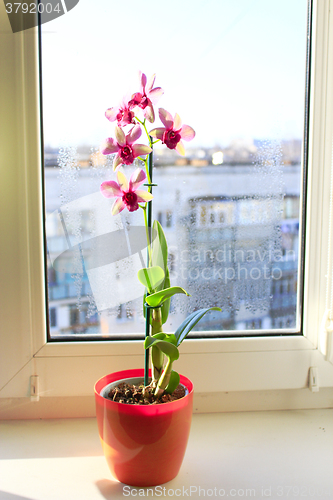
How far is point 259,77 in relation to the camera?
919mm

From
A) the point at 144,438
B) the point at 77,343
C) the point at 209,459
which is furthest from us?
the point at 77,343

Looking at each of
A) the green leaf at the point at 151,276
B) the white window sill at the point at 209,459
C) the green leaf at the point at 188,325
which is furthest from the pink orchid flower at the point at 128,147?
the white window sill at the point at 209,459

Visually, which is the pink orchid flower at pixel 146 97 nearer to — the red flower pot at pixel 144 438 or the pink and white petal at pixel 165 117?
the pink and white petal at pixel 165 117

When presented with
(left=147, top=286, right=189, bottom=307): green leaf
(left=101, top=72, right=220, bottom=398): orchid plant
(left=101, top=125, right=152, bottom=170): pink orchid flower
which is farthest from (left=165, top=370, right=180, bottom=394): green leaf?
(left=101, top=125, right=152, bottom=170): pink orchid flower

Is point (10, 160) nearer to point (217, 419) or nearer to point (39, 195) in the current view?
point (39, 195)

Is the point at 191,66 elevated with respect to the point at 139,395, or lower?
elevated

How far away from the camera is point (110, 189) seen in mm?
678

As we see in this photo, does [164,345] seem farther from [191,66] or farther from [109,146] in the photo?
[191,66]

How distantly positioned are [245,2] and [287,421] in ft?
3.17

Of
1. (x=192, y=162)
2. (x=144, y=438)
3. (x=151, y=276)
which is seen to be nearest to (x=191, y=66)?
(x=192, y=162)

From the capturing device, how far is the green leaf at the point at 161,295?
65cm

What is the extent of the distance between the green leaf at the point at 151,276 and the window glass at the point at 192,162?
23 cm

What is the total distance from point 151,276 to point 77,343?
33 cm

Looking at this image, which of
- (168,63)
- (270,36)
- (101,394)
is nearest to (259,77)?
(270,36)
